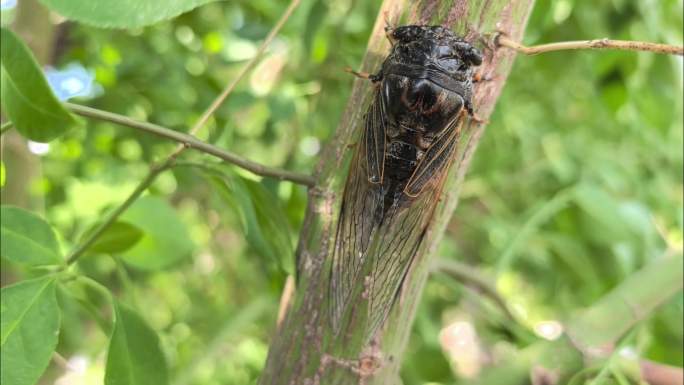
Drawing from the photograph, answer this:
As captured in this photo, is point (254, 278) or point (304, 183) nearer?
point (304, 183)

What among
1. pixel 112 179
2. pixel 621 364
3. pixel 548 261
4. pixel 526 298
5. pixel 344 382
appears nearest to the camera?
pixel 344 382

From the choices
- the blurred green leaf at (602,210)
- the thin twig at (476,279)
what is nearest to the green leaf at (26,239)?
the thin twig at (476,279)

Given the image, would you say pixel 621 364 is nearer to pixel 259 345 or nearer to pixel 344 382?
pixel 344 382

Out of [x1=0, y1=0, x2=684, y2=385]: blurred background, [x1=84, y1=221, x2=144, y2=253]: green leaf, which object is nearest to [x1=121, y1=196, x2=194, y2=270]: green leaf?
[x1=0, y1=0, x2=684, y2=385]: blurred background

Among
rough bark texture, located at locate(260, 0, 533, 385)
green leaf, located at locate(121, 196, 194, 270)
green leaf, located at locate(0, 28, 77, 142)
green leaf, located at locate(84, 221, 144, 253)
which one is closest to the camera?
green leaf, located at locate(0, 28, 77, 142)

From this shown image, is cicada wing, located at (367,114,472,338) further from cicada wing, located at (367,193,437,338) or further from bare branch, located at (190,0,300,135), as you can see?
bare branch, located at (190,0,300,135)

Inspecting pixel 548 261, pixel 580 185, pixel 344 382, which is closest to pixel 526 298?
pixel 548 261

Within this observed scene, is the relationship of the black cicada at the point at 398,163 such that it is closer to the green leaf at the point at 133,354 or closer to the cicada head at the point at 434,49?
the cicada head at the point at 434,49
